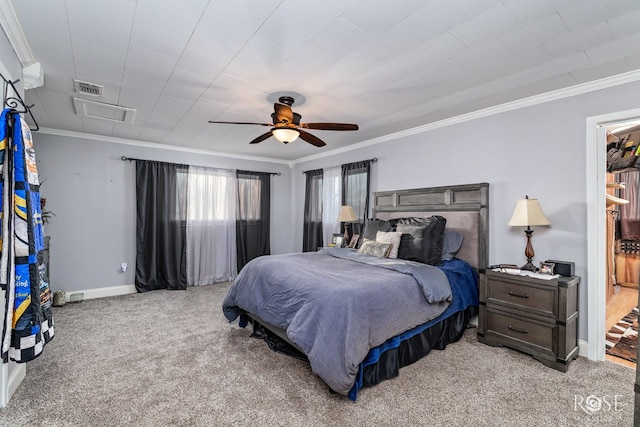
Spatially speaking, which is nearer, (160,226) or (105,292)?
(105,292)

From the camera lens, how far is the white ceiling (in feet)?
5.72

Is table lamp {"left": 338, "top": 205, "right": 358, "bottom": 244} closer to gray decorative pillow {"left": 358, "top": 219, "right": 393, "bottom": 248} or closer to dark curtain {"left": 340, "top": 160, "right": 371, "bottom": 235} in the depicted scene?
dark curtain {"left": 340, "top": 160, "right": 371, "bottom": 235}

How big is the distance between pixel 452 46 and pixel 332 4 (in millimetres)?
966

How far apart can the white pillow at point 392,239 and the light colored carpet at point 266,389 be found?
110cm

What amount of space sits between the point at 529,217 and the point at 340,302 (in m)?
2.00

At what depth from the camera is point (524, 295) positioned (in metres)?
2.66

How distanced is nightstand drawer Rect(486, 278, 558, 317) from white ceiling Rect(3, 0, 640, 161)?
1833 mm

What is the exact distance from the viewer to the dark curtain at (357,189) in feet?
15.6

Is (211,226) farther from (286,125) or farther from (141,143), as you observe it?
(286,125)

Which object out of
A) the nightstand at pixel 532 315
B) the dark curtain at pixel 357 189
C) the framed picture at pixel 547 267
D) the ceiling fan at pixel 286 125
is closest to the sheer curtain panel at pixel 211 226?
the dark curtain at pixel 357 189

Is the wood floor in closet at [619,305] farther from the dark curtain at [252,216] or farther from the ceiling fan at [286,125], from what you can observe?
the dark curtain at [252,216]

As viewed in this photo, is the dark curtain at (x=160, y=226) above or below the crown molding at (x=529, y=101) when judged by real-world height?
below

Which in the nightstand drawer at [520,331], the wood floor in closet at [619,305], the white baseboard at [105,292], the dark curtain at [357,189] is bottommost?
the wood floor in closet at [619,305]

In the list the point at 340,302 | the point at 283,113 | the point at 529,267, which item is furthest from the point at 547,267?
the point at 283,113
